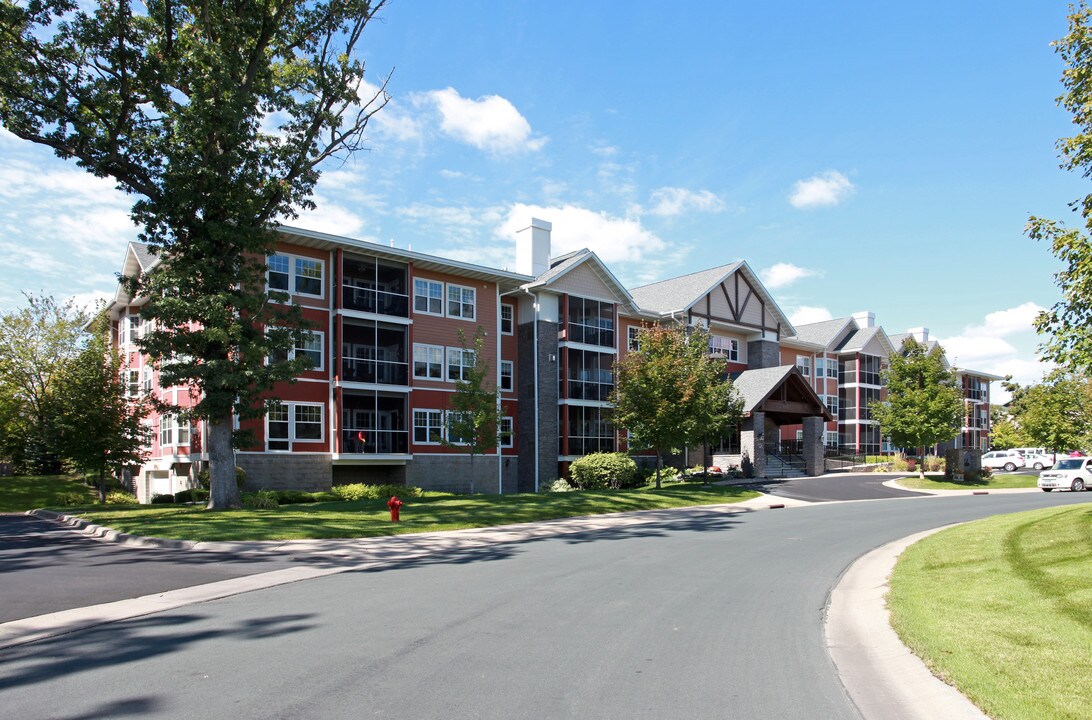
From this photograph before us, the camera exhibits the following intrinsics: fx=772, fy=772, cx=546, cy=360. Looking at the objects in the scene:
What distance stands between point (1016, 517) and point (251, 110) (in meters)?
23.7

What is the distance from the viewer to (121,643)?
25.2ft

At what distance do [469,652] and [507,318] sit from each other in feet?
104

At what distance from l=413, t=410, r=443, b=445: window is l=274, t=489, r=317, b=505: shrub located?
21.4 feet

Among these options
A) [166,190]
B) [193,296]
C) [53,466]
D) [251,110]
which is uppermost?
[251,110]

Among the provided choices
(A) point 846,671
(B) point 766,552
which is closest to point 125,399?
(B) point 766,552

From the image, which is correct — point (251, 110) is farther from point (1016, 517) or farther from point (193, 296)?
point (1016, 517)

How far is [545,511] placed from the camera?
2294 centimetres

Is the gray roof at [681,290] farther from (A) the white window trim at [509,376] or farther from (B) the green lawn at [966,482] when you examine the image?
(B) the green lawn at [966,482]

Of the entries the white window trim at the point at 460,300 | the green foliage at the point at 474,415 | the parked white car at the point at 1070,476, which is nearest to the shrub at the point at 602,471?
the green foliage at the point at 474,415

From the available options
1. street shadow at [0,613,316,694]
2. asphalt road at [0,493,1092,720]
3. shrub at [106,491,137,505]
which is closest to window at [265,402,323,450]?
shrub at [106,491,137,505]

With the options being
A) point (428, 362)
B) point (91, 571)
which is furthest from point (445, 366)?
point (91, 571)

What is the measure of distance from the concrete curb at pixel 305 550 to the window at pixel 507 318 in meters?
15.2

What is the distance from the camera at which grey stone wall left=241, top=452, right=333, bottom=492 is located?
2902 centimetres

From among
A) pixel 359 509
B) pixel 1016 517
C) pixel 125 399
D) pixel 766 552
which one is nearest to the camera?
pixel 766 552
